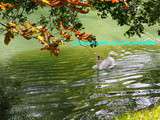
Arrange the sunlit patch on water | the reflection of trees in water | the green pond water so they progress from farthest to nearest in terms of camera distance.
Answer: the reflection of trees in water → the sunlit patch on water → the green pond water

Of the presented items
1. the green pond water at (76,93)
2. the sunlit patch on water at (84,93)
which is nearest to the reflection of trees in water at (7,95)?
the green pond water at (76,93)

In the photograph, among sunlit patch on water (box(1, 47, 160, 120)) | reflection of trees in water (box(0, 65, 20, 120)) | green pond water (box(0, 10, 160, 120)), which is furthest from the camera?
reflection of trees in water (box(0, 65, 20, 120))

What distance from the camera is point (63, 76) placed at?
4669 cm

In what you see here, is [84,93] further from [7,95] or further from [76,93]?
[7,95]

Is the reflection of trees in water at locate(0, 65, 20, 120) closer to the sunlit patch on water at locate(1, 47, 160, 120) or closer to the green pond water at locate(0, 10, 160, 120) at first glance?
the green pond water at locate(0, 10, 160, 120)

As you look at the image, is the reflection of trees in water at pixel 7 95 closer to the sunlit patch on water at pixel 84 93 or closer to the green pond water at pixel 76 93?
the green pond water at pixel 76 93

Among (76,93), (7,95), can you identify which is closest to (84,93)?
(76,93)

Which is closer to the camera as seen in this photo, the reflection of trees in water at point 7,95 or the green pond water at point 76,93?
the green pond water at point 76,93

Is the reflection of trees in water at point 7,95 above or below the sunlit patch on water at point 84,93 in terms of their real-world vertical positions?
below

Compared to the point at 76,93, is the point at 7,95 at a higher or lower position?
lower

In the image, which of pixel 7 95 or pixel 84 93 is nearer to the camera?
pixel 84 93

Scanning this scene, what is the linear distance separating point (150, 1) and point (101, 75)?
21.9 metres

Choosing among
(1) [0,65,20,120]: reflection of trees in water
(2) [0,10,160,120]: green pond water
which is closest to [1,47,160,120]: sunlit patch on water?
(2) [0,10,160,120]: green pond water

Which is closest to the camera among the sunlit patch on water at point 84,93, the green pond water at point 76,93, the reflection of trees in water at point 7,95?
the green pond water at point 76,93
